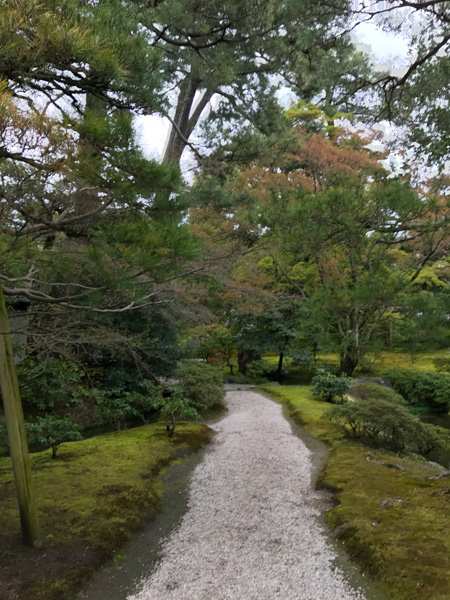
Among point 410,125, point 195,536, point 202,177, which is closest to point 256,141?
point 202,177

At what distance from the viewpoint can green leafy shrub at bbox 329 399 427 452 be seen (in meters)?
5.86

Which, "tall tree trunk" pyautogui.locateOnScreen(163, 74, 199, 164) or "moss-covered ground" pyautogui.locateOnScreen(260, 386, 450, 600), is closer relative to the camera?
"moss-covered ground" pyautogui.locateOnScreen(260, 386, 450, 600)

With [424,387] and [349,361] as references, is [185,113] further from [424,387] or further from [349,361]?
[424,387]

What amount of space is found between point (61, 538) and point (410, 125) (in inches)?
231

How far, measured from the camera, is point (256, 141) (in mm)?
7285

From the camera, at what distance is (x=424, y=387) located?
11.3 m

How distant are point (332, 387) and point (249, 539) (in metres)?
6.59

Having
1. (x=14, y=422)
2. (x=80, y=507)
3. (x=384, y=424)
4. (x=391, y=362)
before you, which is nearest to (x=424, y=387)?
(x=391, y=362)

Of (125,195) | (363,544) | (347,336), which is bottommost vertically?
(363,544)

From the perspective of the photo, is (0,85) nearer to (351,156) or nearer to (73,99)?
(73,99)

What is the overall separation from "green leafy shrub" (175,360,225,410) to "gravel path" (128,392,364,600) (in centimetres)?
253

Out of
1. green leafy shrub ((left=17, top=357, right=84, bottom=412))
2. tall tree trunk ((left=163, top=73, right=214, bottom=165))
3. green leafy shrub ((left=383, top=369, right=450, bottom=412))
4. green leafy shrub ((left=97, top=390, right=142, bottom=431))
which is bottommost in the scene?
green leafy shrub ((left=383, top=369, right=450, bottom=412))

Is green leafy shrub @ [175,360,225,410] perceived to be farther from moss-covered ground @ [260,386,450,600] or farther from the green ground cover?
the green ground cover

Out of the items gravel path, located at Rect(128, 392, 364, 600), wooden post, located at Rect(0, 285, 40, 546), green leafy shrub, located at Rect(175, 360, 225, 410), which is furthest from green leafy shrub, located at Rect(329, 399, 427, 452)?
wooden post, located at Rect(0, 285, 40, 546)
